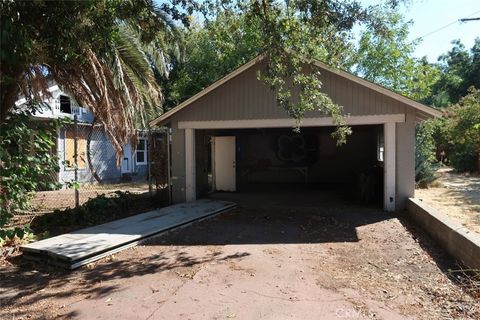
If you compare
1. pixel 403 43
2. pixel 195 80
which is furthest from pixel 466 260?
pixel 403 43

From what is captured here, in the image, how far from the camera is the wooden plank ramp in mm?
6176

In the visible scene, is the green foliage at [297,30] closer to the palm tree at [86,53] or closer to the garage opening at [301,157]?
the palm tree at [86,53]

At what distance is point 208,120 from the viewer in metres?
12.4

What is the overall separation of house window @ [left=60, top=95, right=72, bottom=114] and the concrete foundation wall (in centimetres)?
1598

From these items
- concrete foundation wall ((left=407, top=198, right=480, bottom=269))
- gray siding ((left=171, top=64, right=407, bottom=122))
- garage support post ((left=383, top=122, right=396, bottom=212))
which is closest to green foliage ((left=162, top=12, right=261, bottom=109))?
gray siding ((left=171, top=64, right=407, bottom=122))

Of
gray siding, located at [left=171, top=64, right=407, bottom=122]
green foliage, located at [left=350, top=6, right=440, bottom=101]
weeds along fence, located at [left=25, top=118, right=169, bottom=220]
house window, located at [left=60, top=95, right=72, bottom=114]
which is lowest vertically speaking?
weeds along fence, located at [left=25, top=118, right=169, bottom=220]

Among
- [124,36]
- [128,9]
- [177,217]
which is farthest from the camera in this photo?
[124,36]

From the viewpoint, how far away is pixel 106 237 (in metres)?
7.43

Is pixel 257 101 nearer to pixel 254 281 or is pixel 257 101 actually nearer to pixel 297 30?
pixel 297 30

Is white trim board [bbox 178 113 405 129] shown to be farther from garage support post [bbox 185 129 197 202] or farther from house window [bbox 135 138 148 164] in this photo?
house window [bbox 135 138 148 164]

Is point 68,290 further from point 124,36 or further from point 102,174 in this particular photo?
point 102,174

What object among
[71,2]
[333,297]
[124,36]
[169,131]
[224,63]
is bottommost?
[333,297]

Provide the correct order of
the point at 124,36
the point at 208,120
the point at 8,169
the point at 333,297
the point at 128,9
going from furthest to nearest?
the point at 208,120 < the point at 124,36 < the point at 128,9 < the point at 8,169 < the point at 333,297

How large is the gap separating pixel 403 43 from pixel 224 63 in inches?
404
